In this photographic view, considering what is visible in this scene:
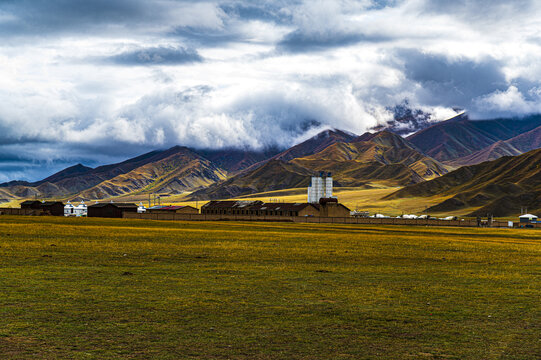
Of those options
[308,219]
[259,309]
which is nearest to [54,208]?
[308,219]

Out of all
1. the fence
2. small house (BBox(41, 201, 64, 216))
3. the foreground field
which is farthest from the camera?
small house (BBox(41, 201, 64, 216))

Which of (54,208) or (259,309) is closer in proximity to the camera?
(259,309)

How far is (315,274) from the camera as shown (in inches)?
1371

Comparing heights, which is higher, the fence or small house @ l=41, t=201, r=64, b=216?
small house @ l=41, t=201, r=64, b=216

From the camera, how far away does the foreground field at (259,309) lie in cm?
1703

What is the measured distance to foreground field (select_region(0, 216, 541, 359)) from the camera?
1703cm

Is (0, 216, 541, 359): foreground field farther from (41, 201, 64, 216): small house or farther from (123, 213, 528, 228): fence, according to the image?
(41, 201, 64, 216): small house

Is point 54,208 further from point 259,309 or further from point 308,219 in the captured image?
point 259,309

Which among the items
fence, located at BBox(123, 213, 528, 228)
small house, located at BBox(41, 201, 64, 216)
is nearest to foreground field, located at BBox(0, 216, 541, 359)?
fence, located at BBox(123, 213, 528, 228)

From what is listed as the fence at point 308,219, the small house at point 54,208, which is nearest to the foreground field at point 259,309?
the fence at point 308,219

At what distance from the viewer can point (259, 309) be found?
22891mm

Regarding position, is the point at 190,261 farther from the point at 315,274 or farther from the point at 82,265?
the point at 315,274

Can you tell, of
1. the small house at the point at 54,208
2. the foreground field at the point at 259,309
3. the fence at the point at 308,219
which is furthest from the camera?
the small house at the point at 54,208

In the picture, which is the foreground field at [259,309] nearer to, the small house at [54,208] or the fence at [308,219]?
the fence at [308,219]
